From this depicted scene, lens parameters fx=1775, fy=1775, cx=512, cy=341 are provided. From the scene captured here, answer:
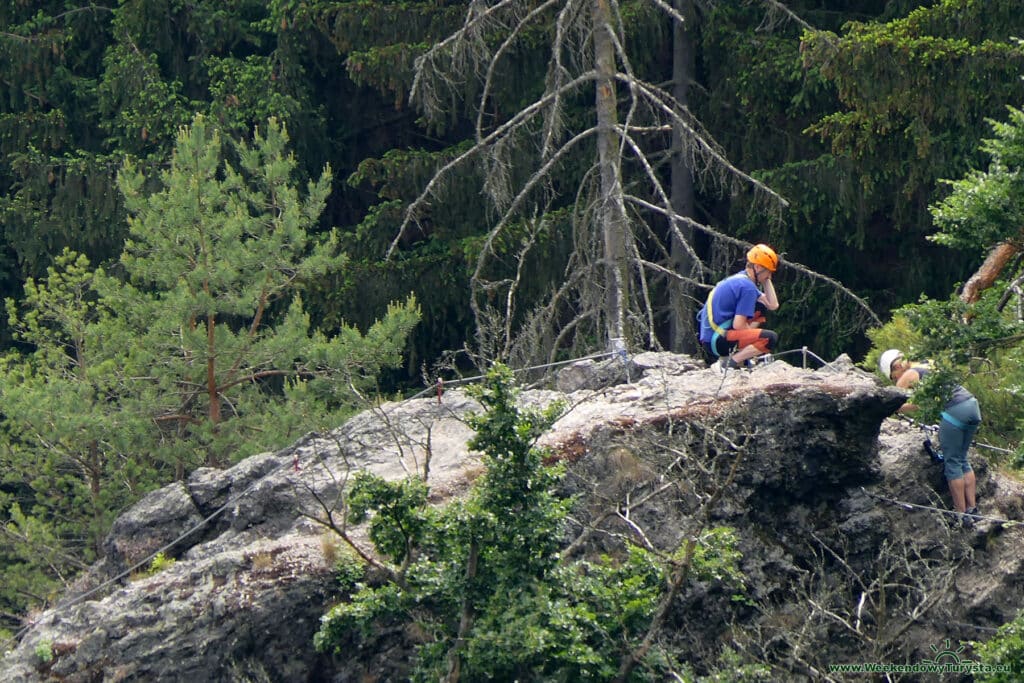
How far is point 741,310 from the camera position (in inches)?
484

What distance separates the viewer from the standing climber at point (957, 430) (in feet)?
37.6

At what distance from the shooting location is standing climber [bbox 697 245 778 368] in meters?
12.3

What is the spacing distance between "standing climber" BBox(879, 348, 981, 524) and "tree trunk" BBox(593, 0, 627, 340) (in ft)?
14.3

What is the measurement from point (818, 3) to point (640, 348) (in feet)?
17.6

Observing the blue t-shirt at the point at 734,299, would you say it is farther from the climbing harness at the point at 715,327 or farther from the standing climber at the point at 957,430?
the standing climber at the point at 957,430

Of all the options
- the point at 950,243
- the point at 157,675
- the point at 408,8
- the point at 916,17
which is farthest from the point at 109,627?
the point at 408,8

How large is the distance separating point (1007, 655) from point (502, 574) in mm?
2724

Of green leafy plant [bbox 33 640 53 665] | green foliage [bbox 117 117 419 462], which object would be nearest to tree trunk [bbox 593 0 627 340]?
green foliage [bbox 117 117 419 462]

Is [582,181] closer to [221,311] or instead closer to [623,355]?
[221,311]

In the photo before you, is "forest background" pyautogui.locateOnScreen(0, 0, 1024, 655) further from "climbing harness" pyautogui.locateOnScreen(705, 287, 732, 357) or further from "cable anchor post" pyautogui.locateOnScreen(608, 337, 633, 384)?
"climbing harness" pyautogui.locateOnScreen(705, 287, 732, 357)

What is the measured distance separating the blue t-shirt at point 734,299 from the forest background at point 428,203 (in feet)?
6.10

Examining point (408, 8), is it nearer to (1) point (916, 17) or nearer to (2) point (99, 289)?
(2) point (99, 289)

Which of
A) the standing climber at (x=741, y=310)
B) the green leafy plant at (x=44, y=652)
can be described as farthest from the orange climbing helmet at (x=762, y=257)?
the green leafy plant at (x=44, y=652)

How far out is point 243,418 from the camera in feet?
54.1
